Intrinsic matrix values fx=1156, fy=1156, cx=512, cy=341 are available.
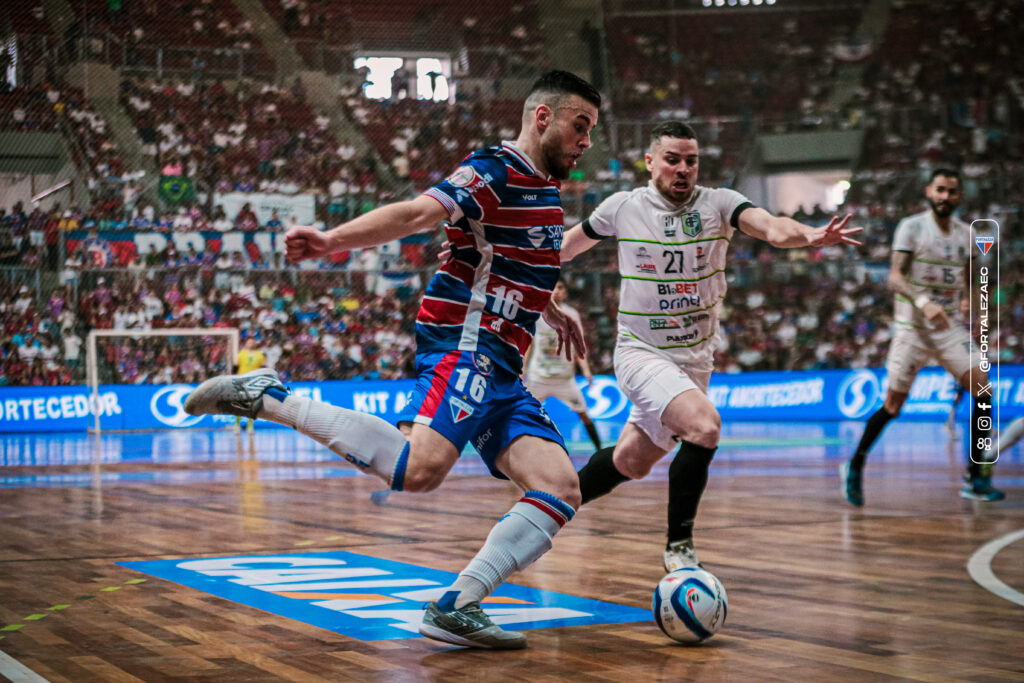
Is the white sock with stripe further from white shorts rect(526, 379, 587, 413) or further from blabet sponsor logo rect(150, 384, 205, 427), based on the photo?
blabet sponsor logo rect(150, 384, 205, 427)

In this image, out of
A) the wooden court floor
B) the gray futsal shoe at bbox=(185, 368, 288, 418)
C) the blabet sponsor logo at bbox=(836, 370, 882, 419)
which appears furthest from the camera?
the blabet sponsor logo at bbox=(836, 370, 882, 419)

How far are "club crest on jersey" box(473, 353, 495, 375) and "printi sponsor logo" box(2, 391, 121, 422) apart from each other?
1801 cm

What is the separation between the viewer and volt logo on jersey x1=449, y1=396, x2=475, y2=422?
4.36 metres

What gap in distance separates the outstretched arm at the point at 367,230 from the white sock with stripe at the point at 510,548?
1159 millimetres

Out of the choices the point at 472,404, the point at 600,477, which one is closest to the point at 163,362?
the point at 600,477

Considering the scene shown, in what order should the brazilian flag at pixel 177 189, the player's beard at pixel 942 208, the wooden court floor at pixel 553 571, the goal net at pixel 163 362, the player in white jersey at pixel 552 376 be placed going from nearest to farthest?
1. the wooden court floor at pixel 553 571
2. the player's beard at pixel 942 208
3. the player in white jersey at pixel 552 376
4. the goal net at pixel 163 362
5. the brazilian flag at pixel 177 189

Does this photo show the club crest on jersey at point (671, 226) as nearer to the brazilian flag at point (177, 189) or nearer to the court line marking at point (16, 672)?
the court line marking at point (16, 672)

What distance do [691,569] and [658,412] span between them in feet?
4.00

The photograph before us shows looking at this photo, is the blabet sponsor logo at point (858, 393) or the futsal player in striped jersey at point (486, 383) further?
the blabet sponsor logo at point (858, 393)

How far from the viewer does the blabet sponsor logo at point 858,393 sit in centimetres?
2252

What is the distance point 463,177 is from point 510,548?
4.63 feet

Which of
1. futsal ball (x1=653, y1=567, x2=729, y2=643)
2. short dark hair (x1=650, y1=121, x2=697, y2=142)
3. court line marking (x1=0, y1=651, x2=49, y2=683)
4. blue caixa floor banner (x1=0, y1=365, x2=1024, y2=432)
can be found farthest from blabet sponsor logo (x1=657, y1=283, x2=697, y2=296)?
blue caixa floor banner (x1=0, y1=365, x2=1024, y2=432)

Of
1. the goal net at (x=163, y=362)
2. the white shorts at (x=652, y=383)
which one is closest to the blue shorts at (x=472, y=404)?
the white shorts at (x=652, y=383)

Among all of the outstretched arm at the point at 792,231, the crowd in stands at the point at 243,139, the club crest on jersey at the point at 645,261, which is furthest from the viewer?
the crowd in stands at the point at 243,139
